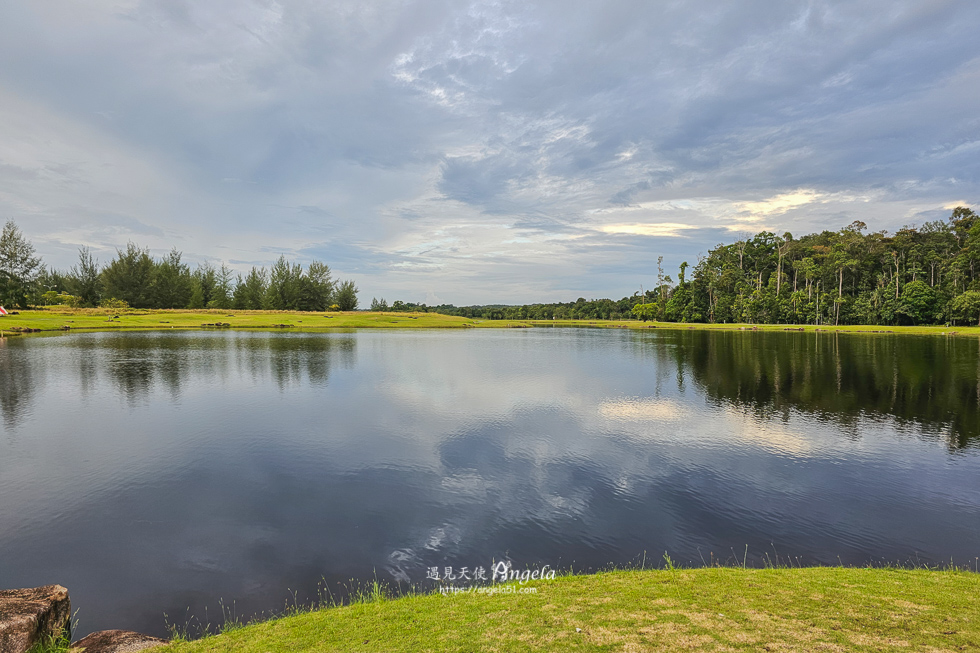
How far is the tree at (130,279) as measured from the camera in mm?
100625

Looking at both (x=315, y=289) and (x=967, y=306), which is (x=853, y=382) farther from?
(x=315, y=289)

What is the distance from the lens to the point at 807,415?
22859mm

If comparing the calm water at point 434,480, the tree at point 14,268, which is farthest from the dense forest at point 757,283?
the calm water at point 434,480

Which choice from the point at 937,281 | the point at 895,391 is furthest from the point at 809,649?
the point at 937,281

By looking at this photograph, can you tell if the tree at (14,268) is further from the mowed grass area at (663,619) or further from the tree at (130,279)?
the mowed grass area at (663,619)

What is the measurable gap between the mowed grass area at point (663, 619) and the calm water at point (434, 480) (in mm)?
1944

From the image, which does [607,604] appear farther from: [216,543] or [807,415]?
[807,415]

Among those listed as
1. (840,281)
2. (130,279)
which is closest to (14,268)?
(130,279)

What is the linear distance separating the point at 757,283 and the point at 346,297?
426ft

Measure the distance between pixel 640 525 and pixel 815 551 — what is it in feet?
12.7

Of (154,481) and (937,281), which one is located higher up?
(937,281)

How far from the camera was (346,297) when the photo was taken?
145 m

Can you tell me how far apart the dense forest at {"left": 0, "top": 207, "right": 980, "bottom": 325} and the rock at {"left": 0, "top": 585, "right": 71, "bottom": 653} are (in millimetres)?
103474

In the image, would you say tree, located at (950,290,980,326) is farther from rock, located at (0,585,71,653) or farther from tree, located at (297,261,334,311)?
tree, located at (297,261,334,311)
